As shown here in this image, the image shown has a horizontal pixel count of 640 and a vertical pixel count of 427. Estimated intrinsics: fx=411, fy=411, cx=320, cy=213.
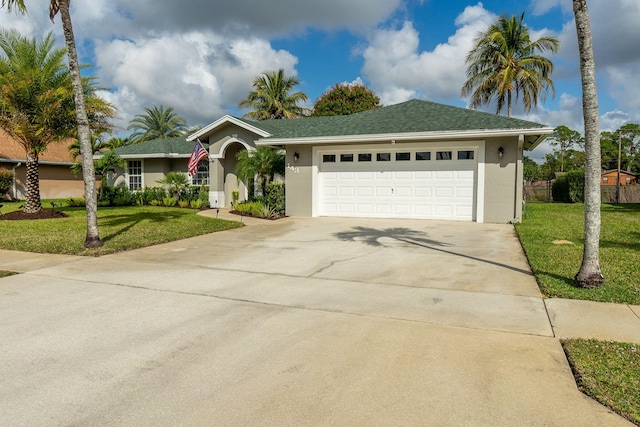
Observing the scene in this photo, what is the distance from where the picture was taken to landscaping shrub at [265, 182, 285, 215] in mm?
16312

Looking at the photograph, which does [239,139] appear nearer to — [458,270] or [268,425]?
[458,270]

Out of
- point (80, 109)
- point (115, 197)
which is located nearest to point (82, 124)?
point (80, 109)

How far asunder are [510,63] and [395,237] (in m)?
18.3

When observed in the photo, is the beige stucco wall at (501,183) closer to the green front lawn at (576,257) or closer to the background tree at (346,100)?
the green front lawn at (576,257)

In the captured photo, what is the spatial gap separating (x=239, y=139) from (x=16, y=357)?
612 inches

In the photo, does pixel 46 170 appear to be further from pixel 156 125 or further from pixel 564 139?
pixel 564 139

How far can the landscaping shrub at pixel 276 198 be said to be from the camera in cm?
1631

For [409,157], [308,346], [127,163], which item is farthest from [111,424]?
[127,163]

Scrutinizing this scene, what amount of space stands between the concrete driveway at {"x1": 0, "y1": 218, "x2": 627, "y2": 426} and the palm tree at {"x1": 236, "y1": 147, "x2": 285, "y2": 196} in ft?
29.6

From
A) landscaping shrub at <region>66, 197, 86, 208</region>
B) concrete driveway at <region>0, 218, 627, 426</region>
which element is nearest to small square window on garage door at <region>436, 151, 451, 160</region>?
Answer: concrete driveway at <region>0, 218, 627, 426</region>

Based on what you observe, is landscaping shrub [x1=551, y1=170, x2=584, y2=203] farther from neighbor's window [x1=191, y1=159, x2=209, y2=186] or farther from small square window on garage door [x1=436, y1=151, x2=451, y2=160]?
neighbor's window [x1=191, y1=159, x2=209, y2=186]

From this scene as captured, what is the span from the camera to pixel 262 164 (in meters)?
16.2

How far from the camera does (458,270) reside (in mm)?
7047

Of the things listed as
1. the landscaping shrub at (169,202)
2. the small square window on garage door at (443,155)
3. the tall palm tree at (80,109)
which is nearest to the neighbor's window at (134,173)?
the landscaping shrub at (169,202)
